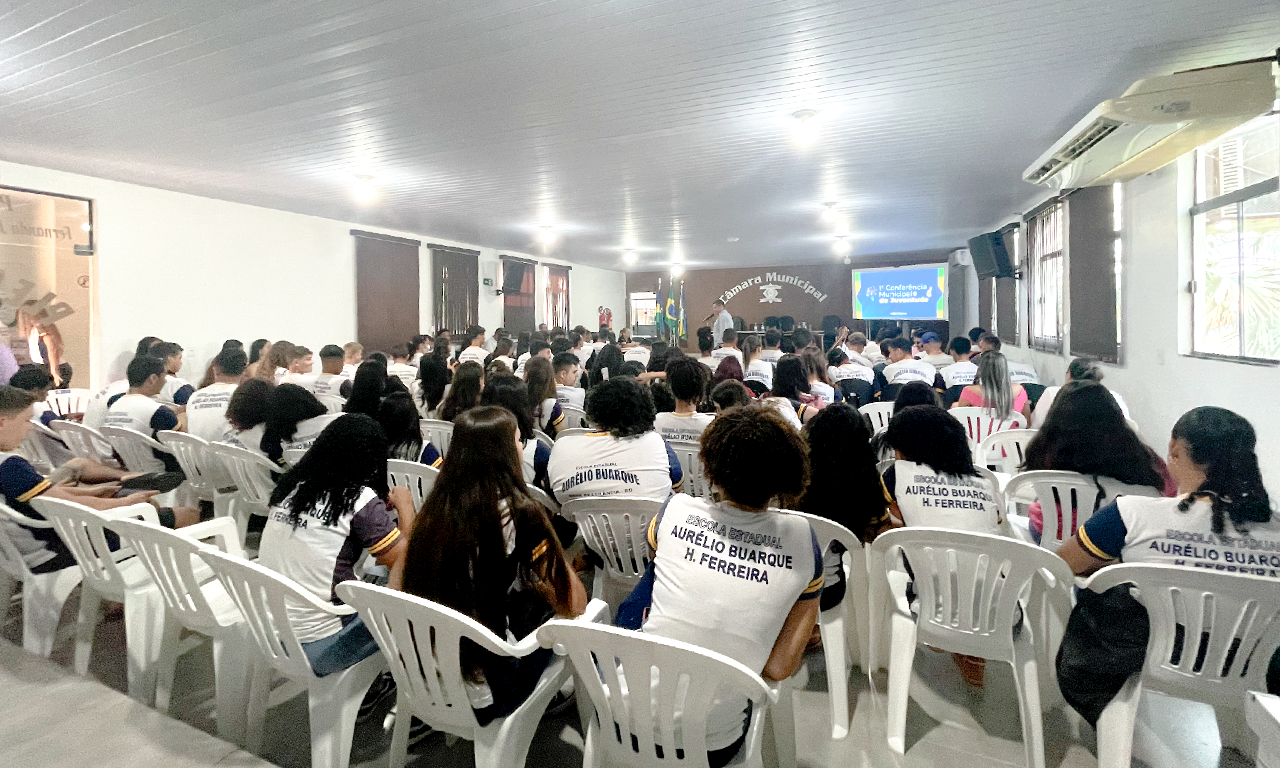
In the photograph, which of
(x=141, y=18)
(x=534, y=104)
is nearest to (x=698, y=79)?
(x=534, y=104)

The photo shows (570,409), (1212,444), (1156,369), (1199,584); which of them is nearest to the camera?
(1199,584)

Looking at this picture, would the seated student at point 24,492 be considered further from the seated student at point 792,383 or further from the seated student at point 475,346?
the seated student at point 475,346

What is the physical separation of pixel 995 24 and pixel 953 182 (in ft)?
13.4

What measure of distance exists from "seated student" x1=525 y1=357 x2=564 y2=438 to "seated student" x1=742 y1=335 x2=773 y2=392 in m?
1.80

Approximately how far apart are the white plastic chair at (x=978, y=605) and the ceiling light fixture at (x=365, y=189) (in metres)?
5.80

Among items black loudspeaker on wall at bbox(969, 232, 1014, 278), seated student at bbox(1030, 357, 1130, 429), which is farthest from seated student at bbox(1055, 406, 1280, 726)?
black loudspeaker on wall at bbox(969, 232, 1014, 278)

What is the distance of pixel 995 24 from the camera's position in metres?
3.04

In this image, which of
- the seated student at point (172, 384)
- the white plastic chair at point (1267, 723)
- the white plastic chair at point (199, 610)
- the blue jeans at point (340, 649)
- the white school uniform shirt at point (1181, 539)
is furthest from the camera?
the seated student at point (172, 384)

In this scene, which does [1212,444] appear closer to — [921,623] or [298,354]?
[921,623]

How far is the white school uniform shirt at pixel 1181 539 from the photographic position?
1.62 metres

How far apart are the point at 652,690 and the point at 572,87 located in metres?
3.42

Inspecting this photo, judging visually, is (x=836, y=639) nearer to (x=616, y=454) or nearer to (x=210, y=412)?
(x=616, y=454)

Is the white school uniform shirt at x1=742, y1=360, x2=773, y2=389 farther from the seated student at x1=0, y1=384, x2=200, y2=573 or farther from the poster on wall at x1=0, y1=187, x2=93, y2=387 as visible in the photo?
the poster on wall at x1=0, y1=187, x2=93, y2=387

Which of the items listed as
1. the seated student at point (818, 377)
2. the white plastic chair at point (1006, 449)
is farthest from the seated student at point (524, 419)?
the white plastic chair at point (1006, 449)
